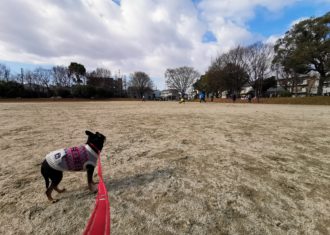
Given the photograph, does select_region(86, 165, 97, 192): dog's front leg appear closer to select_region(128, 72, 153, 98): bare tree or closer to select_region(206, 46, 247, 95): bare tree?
select_region(206, 46, 247, 95): bare tree

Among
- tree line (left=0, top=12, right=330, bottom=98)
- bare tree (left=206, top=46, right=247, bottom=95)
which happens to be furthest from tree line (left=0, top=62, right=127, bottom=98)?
bare tree (left=206, top=46, right=247, bottom=95)

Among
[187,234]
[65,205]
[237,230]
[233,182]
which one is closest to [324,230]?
[237,230]

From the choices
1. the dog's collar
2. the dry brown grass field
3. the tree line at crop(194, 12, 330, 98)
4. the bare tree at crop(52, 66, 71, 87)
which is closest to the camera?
the dry brown grass field

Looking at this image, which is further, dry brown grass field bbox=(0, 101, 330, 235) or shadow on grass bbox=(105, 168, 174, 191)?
shadow on grass bbox=(105, 168, 174, 191)

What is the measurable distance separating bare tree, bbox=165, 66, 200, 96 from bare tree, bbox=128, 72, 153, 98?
1001cm

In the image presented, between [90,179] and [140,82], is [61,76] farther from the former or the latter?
[90,179]

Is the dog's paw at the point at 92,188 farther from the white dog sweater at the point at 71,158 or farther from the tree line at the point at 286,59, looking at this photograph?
the tree line at the point at 286,59

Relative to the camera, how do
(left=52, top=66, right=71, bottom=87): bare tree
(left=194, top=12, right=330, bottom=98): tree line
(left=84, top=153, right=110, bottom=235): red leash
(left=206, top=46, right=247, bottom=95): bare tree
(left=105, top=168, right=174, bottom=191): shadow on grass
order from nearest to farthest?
(left=84, top=153, right=110, bottom=235): red leash → (left=105, top=168, right=174, bottom=191): shadow on grass → (left=194, top=12, right=330, bottom=98): tree line → (left=206, top=46, right=247, bottom=95): bare tree → (left=52, top=66, right=71, bottom=87): bare tree

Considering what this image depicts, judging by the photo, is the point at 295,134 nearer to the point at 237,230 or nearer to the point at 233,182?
the point at 233,182

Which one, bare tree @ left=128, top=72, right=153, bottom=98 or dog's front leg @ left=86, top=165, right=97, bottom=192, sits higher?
bare tree @ left=128, top=72, right=153, bottom=98

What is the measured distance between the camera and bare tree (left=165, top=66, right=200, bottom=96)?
6266cm

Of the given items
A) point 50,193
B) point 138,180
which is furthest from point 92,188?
point 138,180

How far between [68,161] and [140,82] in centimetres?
7064

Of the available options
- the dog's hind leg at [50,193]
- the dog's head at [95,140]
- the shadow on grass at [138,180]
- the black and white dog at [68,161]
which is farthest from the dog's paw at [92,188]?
the dog's head at [95,140]
